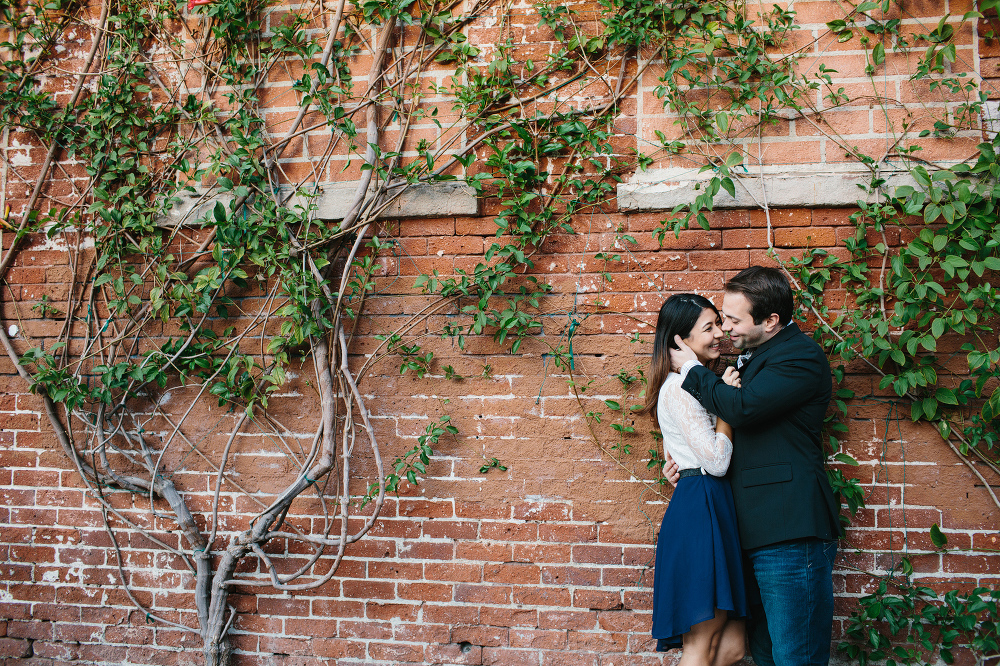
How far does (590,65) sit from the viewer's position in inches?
104

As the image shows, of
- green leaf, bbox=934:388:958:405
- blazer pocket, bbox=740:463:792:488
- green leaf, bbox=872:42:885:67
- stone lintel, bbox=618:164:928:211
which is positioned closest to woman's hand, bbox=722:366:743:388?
blazer pocket, bbox=740:463:792:488

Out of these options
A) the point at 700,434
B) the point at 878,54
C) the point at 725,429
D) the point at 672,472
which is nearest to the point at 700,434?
the point at 700,434

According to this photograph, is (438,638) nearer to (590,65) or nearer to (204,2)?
(590,65)

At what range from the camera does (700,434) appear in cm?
220

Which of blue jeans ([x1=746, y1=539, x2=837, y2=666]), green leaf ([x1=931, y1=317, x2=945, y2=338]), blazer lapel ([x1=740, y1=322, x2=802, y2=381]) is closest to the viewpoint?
blue jeans ([x1=746, y1=539, x2=837, y2=666])

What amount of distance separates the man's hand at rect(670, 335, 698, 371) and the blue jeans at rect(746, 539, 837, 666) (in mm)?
765

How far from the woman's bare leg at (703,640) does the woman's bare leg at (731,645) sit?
0.11m

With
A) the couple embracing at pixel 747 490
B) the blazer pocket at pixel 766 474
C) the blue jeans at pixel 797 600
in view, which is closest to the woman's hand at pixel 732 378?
the couple embracing at pixel 747 490

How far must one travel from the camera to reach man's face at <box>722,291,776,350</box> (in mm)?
2270

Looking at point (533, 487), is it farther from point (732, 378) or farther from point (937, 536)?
point (937, 536)

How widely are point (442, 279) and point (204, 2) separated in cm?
184

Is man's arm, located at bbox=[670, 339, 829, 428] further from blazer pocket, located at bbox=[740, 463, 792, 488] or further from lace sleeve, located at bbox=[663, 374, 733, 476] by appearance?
blazer pocket, located at bbox=[740, 463, 792, 488]

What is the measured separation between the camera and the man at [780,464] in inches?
83.3

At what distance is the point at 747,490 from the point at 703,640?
0.61m
